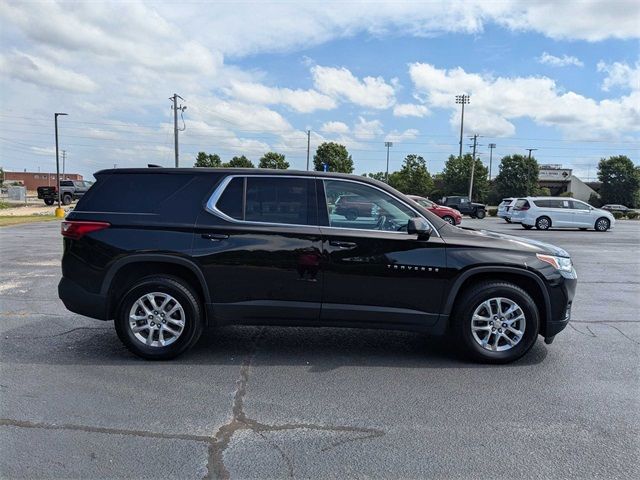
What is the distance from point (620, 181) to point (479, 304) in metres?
79.3

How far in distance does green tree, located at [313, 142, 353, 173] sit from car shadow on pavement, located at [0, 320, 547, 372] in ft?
240

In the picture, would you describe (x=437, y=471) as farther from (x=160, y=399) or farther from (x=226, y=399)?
(x=160, y=399)

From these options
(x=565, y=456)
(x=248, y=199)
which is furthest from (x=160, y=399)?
(x=565, y=456)

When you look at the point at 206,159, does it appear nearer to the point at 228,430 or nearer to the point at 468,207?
the point at 468,207

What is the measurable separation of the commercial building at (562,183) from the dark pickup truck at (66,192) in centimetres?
7125

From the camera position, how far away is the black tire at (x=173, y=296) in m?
4.62

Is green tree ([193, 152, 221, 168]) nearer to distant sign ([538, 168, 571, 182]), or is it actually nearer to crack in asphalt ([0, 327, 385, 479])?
distant sign ([538, 168, 571, 182])

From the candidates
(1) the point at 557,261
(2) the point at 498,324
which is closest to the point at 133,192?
(2) the point at 498,324

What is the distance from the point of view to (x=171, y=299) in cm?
464

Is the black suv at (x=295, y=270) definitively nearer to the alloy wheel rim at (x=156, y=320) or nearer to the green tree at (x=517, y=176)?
the alloy wheel rim at (x=156, y=320)

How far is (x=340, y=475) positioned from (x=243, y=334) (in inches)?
112

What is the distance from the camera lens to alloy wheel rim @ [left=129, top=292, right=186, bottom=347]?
4637mm

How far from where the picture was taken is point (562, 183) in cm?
8775

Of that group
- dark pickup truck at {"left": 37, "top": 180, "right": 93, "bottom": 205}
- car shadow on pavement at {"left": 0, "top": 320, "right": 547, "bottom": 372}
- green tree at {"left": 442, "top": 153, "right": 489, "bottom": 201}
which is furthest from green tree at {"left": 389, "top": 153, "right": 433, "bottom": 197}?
car shadow on pavement at {"left": 0, "top": 320, "right": 547, "bottom": 372}
